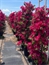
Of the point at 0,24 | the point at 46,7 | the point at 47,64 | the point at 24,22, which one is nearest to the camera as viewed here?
the point at 47,64

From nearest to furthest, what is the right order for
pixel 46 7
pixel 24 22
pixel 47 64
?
pixel 47 64
pixel 46 7
pixel 24 22

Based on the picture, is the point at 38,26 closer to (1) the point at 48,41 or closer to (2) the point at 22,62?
(1) the point at 48,41

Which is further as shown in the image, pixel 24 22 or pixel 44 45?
pixel 24 22

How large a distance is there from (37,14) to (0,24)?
51.3 feet

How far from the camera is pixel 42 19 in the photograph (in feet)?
32.9

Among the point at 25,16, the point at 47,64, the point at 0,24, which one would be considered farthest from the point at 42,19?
the point at 0,24

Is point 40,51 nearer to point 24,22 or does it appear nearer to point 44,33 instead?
point 44,33

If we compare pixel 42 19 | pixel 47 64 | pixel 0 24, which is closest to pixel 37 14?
pixel 42 19

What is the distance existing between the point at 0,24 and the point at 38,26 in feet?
53.0

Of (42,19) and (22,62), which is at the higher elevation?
(42,19)

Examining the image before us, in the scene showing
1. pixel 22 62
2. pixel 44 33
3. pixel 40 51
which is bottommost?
pixel 22 62

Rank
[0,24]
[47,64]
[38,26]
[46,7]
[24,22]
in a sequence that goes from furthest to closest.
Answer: [0,24], [24,22], [46,7], [47,64], [38,26]

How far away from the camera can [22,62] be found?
11844mm

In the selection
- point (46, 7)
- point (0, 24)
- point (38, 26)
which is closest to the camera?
point (38, 26)
